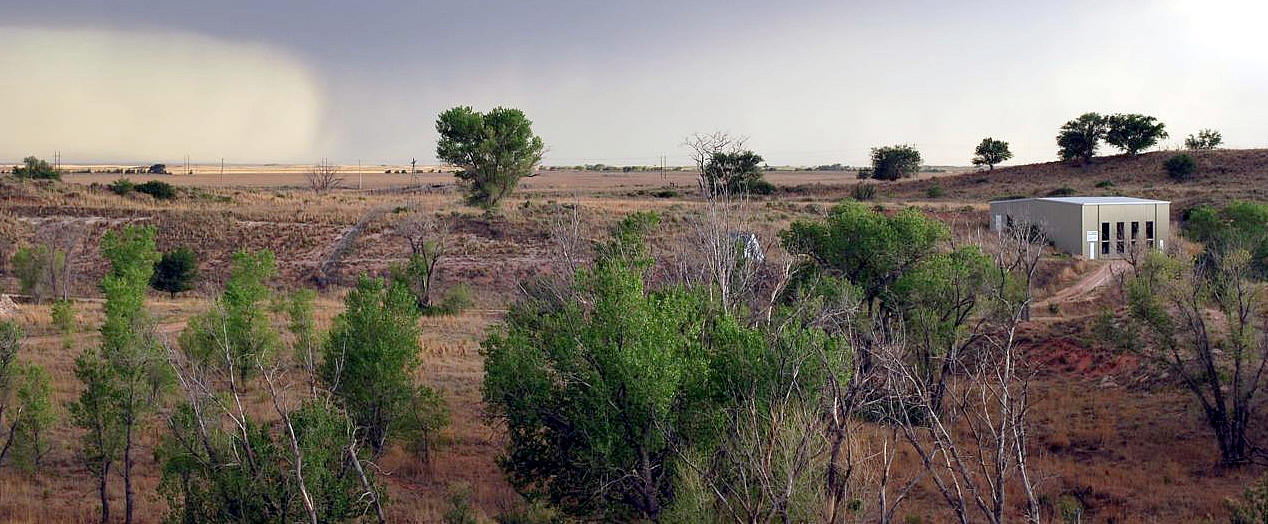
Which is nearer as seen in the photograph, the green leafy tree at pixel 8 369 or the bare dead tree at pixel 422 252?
the green leafy tree at pixel 8 369

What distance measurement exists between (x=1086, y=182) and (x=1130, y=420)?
6966 centimetres

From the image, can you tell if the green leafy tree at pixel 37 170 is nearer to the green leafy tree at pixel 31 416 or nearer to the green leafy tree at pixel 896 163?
the green leafy tree at pixel 31 416

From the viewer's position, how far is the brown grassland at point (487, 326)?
20.6m

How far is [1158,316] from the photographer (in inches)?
928

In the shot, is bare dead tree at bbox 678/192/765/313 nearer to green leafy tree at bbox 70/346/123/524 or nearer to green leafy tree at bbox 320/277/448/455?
green leafy tree at bbox 320/277/448/455

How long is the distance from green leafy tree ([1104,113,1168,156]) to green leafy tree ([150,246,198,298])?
283 ft

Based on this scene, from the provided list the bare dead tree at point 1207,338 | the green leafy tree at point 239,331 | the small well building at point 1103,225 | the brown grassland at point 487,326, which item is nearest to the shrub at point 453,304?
the brown grassland at point 487,326

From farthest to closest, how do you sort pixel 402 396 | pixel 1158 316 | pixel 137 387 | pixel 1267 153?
pixel 1267 153
pixel 1158 316
pixel 402 396
pixel 137 387

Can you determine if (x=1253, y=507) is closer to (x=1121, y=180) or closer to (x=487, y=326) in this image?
(x=487, y=326)

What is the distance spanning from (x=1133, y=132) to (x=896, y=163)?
76.8 feet

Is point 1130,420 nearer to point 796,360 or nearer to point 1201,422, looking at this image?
point 1201,422

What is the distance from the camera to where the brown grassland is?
2058 centimetres

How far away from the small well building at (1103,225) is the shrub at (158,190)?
53.7 metres

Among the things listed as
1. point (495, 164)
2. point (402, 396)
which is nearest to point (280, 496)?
point (402, 396)
